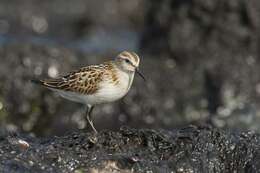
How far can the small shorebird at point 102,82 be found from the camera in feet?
34.3

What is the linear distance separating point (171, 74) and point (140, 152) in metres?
6.88

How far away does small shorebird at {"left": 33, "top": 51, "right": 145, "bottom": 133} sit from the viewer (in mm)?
10453

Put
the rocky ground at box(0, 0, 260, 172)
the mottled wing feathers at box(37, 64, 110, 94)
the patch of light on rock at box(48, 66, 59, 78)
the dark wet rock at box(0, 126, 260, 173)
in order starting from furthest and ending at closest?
1. the patch of light on rock at box(48, 66, 59, 78)
2. the rocky ground at box(0, 0, 260, 172)
3. the mottled wing feathers at box(37, 64, 110, 94)
4. the dark wet rock at box(0, 126, 260, 173)

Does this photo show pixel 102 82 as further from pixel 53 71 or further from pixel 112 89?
pixel 53 71

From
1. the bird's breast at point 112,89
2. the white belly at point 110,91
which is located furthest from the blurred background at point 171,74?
the bird's breast at point 112,89

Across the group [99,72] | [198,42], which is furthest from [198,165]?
[198,42]

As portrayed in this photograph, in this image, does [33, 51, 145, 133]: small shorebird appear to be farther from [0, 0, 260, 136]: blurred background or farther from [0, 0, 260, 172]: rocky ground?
[0, 0, 260, 136]: blurred background

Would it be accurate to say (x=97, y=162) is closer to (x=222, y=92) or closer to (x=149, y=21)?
(x=222, y=92)

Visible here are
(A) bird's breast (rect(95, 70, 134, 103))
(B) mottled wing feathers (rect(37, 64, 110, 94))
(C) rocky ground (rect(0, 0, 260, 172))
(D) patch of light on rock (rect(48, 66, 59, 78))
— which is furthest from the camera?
(D) patch of light on rock (rect(48, 66, 59, 78))

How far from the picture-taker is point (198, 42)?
1648 cm

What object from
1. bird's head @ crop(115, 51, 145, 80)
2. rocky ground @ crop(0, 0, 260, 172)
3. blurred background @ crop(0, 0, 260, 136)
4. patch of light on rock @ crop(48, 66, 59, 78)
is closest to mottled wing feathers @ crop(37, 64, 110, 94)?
bird's head @ crop(115, 51, 145, 80)

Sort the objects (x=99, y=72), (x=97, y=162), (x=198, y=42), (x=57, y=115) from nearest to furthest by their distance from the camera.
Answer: (x=97, y=162), (x=99, y=72), (x=57, y=115), (x=198, y=42)

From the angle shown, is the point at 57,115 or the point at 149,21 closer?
the point at 57,115

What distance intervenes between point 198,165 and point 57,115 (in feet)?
20.2
